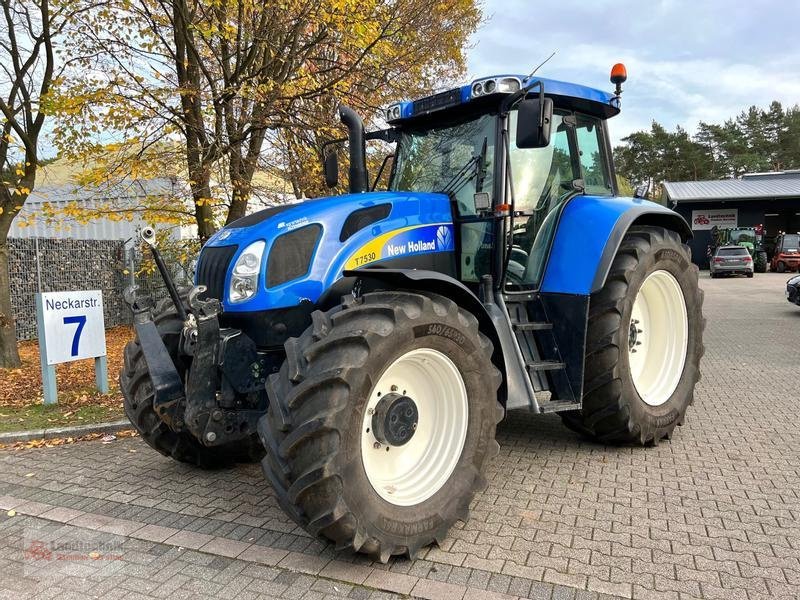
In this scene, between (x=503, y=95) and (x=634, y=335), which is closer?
(x=503, y=95)

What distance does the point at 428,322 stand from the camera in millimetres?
3225

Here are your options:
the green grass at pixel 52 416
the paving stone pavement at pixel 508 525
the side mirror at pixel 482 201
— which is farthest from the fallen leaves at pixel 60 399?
the side mirror at pixel 482 201

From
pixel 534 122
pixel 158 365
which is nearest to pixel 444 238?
pixel 534 122

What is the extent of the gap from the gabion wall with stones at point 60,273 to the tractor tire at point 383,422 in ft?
30.6

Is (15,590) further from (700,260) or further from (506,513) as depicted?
(700,260)

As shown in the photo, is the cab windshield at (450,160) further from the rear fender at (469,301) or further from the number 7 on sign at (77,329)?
the number 7 on sign at (77,329)

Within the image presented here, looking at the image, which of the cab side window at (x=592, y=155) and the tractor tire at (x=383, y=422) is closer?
the tractor tire at (x=383, y=422)

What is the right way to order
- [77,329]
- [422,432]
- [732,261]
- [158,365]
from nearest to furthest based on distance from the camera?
1. [422,432]
2. [158,365]
3. [77,329]
4. [732,261]

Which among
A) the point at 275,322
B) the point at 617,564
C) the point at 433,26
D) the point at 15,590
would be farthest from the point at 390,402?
the point at 433,26

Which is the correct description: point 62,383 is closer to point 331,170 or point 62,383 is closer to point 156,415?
point 156,415

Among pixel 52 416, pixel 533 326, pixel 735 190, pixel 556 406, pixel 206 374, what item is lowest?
pixel 52 416

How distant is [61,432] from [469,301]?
4246 mm

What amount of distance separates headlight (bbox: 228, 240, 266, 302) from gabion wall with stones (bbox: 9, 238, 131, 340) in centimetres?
855

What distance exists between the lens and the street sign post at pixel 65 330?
6.36 meters
